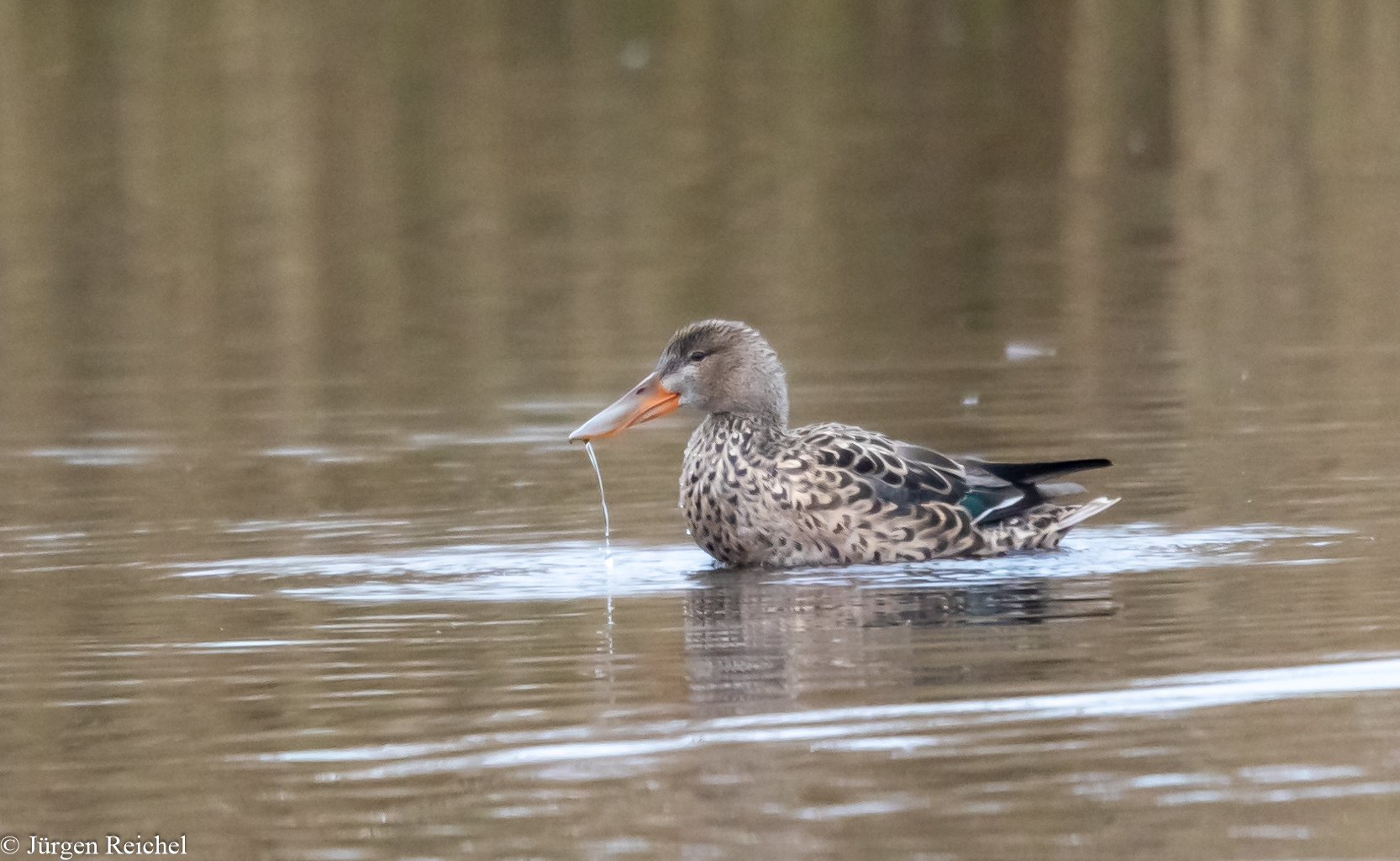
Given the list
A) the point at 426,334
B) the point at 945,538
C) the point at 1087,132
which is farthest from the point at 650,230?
the point at 945,538

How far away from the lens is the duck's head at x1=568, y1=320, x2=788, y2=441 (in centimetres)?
894

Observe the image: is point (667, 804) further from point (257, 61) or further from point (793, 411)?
point (257, 61)

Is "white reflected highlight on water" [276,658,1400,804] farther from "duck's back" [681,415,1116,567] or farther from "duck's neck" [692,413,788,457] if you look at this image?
"duck's neck" [692,413,788,457]

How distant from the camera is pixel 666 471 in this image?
33.9ft

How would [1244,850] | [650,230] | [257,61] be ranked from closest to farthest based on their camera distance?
1. [1244,850]
2. [650,230]
3. [257,61]

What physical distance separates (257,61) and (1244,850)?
26.8 m

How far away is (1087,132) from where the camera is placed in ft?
79.2

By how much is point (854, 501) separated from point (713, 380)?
91 cm

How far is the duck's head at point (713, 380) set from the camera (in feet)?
29.3

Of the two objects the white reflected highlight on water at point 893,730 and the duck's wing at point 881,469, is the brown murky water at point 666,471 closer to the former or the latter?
the white reflected highlight on water at point 893,730

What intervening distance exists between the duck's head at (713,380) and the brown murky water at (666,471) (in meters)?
0.47

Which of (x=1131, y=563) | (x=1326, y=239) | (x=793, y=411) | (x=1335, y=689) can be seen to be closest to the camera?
(x=1335, y=689)

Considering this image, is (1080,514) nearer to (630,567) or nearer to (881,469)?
(881,469)

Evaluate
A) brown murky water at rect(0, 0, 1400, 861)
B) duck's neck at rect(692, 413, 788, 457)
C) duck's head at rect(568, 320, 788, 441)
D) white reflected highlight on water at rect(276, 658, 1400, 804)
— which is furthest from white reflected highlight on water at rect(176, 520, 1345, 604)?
white reflected highlight on water at rect(276, 658, 1400, 804)
